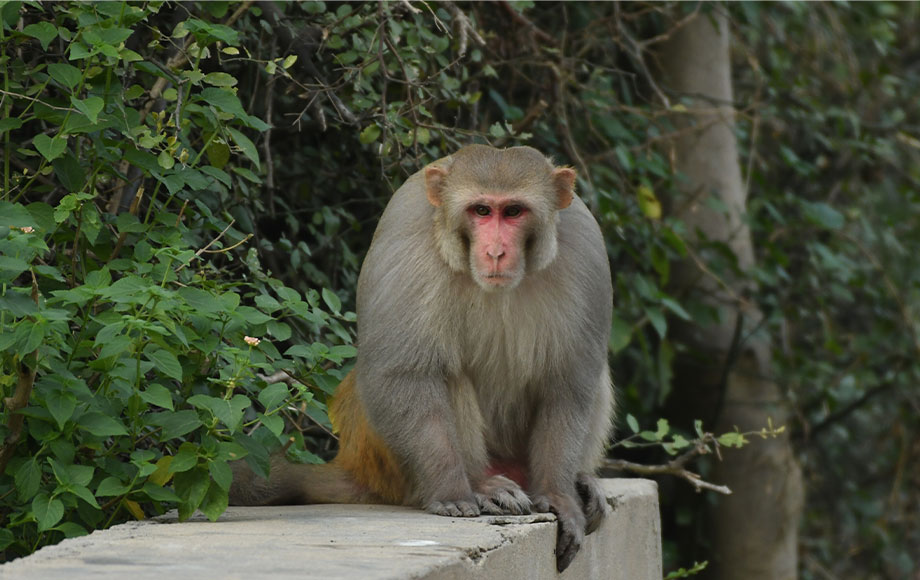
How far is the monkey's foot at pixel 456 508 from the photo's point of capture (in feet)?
12.1

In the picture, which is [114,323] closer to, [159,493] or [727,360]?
[159,493]

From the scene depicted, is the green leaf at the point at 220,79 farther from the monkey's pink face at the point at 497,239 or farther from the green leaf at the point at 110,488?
the green leaf at the point at 110,488

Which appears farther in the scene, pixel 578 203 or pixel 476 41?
pixel 476 41

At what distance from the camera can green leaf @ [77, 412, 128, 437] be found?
3.25 m

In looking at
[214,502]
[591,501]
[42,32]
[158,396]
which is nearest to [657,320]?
[591,501]

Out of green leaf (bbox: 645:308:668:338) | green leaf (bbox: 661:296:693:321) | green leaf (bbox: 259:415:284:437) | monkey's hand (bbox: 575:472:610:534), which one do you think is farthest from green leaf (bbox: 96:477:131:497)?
green leaf (bbox: 661:296:693:321)

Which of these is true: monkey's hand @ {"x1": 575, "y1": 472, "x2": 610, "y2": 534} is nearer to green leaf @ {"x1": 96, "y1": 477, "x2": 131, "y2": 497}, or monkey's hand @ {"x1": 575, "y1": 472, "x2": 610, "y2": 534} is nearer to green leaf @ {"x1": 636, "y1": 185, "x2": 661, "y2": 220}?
green leaf @ {"x1": 96, "y1": 477, "x2": 131, "y2": 497}

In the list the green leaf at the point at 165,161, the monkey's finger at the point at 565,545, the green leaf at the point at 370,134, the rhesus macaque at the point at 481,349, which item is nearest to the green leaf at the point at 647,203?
the green leaf at the point at 370,134

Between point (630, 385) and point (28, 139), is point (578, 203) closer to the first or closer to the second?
point (28, 139)

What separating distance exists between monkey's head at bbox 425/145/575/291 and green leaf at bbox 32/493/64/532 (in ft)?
4.53

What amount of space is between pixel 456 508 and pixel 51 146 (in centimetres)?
159

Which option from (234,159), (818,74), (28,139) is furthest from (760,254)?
(28,139)

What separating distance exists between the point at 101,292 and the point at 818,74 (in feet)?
21.3

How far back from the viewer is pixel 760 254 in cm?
827
